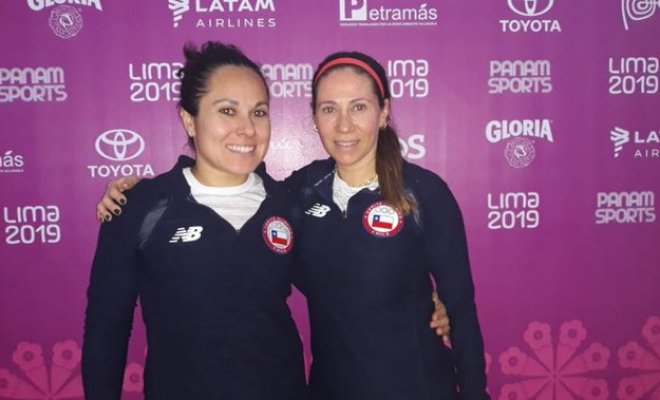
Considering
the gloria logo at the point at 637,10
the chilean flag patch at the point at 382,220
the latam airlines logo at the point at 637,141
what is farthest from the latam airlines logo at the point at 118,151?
the gloria logo at the point at 637,10

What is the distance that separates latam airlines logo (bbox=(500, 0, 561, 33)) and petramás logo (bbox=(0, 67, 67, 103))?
246cm

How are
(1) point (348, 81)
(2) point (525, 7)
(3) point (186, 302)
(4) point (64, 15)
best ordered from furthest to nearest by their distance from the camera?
1. (2) point (525, 7)
2. (4) point (64, 15)
3. (1) point (348, 81)
4. (3) point (186, 302)

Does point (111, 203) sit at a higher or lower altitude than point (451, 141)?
lower

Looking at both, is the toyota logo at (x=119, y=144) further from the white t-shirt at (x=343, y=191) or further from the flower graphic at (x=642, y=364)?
the flower graphic at (x=642, y=364)

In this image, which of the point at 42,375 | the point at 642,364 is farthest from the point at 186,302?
the point at 642,364

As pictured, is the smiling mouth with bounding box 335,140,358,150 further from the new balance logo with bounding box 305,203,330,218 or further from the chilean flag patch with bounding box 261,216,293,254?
the chilean flag patch with bounding box 261,216,293,254

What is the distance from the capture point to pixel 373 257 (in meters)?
1.62

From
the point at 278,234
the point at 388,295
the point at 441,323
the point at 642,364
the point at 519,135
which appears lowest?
the point at 642,364

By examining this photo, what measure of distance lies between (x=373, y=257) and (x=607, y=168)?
1781mm

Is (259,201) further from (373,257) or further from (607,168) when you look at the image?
(607,168)

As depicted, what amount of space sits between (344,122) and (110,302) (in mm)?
1030

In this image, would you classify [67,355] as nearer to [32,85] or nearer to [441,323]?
[32,85]

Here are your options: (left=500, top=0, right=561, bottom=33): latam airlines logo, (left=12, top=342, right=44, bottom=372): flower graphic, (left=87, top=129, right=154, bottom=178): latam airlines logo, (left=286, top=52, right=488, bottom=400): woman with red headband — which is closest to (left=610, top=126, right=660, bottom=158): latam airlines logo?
(left=500, top=0, right=561, bottom=33): latam airlines logo

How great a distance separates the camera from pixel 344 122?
169cm
